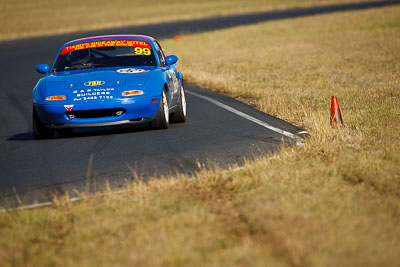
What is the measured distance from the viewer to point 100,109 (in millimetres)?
10461

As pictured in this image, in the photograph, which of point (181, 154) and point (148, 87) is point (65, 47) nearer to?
point (148, 87)

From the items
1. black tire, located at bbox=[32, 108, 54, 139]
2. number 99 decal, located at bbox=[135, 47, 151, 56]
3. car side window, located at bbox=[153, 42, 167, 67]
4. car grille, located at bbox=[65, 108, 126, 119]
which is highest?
number 99 decal, located at bbox=[135, 47, 151, 56]

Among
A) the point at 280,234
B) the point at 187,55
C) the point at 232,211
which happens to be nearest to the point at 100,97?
the point at 232,211

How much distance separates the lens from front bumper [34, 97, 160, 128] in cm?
1043

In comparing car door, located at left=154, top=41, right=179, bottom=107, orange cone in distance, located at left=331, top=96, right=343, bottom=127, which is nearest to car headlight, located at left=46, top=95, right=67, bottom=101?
car door, located at left=154, top=41, right=179, bottom=107


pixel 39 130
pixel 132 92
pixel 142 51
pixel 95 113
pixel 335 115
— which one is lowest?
pixel 39 130

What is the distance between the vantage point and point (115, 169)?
27.0 ft

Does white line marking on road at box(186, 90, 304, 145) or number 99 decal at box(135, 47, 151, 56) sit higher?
number 99 decal at box(135, 47, 151, 56)

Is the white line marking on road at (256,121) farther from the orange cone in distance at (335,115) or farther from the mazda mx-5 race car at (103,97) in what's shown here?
the mazda mx-5 race car at (103,97)

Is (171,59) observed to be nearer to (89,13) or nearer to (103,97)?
(103,97)

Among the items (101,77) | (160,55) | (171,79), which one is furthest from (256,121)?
(101,77)

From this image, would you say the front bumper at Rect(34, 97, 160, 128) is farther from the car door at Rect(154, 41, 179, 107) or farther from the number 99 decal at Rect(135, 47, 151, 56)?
the number 99 decal at Rect(135, 47, 151, 56)

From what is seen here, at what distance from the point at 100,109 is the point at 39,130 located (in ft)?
3.29

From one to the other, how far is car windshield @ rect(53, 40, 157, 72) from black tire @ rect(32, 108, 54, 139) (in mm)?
1211
